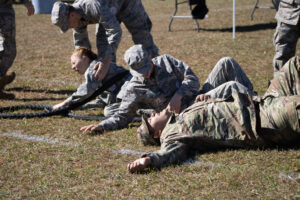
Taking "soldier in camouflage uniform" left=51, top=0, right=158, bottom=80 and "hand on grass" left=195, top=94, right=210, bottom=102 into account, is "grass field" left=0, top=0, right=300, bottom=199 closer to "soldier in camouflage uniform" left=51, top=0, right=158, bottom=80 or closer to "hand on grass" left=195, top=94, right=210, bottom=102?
"hand on grass" left=195, top=94, right=210, bottom=102

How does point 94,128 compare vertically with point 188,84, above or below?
below

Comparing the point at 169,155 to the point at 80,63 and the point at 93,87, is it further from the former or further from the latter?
the point at 80,63

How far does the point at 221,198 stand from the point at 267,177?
540 millimetres

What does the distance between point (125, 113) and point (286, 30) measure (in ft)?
9.34

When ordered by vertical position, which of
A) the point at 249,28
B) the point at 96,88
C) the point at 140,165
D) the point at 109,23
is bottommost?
the point at 249,28

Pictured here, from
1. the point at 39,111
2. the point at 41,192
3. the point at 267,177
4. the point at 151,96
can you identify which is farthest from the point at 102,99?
the point at 267,177

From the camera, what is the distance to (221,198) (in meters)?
3.37

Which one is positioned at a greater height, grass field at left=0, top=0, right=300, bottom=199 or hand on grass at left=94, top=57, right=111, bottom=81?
hand on grass at left=94, top=57, right=111, bottom=81

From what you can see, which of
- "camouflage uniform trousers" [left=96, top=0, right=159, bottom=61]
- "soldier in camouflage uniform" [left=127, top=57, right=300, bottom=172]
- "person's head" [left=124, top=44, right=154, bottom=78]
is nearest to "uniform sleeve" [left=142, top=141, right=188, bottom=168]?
"soldier in camouflage uniform" [left=127, top=57, right=300, bottom=172]

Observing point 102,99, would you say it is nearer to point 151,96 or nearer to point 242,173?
point 151,96

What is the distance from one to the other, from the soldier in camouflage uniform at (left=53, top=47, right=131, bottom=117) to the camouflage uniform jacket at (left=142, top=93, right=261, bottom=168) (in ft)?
5.45

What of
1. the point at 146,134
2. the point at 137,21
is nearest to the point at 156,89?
the point at 146,134

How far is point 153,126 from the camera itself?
452cm

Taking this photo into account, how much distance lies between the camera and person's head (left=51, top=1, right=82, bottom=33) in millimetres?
5594
